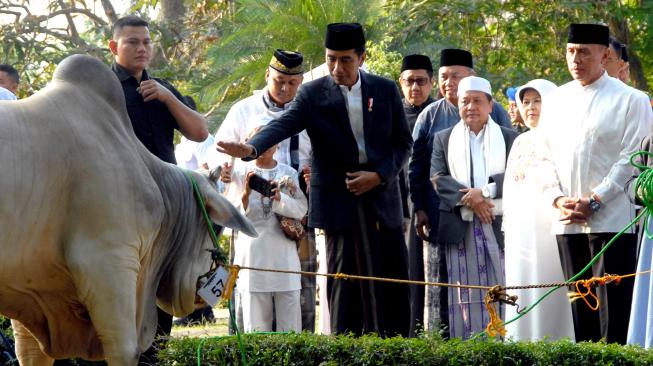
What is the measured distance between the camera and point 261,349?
690 centimetres

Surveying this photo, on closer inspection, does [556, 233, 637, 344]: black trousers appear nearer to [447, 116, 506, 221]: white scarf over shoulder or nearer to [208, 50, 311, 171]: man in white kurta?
[447, 116, 506, 221]: white scarf over shoulder

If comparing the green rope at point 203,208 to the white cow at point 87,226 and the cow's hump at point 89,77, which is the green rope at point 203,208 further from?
the cow's hump at point 89,77

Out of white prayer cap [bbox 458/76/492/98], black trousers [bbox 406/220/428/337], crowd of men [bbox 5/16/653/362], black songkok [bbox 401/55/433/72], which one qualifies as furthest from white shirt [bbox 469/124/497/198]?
black songkok [bbox 401/55/433/72]

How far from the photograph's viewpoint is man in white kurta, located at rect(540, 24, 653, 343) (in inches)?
323

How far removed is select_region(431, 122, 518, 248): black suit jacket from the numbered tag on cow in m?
3.06

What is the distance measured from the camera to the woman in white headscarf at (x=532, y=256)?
8922 millimetres

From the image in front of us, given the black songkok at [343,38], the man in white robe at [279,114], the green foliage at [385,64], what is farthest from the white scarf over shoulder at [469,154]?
the green foliage at [385,64]

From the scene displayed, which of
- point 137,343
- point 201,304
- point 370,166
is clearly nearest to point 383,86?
point 370,166

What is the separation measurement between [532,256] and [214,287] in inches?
128

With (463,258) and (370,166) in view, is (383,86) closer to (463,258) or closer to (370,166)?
(370,166)

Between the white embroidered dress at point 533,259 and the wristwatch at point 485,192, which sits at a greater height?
the wristwatch at point 485,192

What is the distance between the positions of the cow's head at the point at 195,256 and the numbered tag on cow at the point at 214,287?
0.22 feet

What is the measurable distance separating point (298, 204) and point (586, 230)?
225 centimetres

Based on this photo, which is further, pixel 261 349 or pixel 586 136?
pixel 586 136
